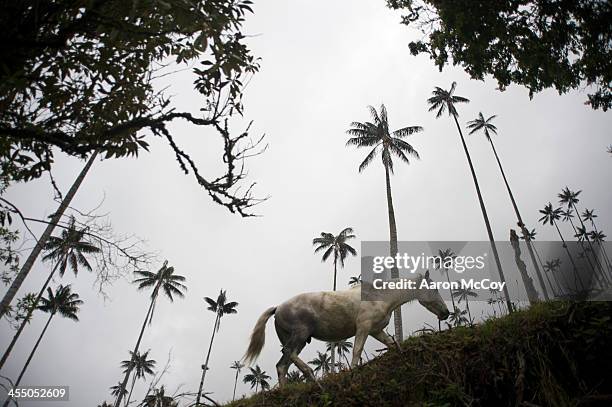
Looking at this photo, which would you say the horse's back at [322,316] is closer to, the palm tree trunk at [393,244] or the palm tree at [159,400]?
the palm tree at [159,400]

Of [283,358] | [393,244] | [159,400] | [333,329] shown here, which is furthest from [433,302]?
[393,244]

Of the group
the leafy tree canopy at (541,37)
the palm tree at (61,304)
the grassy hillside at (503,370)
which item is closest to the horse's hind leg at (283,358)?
the grassy hillside at (503,370)

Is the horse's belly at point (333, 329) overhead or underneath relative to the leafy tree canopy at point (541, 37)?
underneath

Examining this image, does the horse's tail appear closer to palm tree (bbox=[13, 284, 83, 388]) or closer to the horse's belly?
the horse's belly

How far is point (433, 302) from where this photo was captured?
751cm

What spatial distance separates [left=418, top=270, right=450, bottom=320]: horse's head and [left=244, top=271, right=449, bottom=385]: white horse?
861 mm

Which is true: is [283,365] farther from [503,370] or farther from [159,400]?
[503,370]

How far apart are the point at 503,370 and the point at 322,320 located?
3.75m

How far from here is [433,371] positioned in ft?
12.1

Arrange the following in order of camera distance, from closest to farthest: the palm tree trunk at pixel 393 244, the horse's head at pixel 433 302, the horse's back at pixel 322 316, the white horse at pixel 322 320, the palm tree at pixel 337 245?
the white horse at pixel 322 320 → the horse's back at pixel 322 316 → the horse's head at pixel 433 302 → the palm tree trunk at pixel 393 244 → the palm tree at pixel 337 245

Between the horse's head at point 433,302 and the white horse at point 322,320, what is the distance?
861mm

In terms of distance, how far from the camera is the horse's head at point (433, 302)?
745 centimetres

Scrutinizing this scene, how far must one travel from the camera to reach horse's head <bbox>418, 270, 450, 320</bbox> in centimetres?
745

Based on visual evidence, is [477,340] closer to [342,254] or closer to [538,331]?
[538,331]
